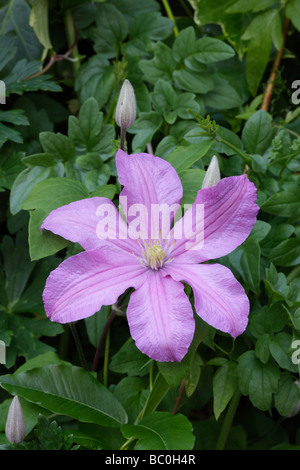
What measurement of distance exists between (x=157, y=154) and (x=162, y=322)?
389 millimetres

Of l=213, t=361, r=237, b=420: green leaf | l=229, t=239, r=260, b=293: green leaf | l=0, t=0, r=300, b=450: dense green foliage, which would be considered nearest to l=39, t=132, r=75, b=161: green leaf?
l=0, t=0, r=300, b=450: dense green foliage

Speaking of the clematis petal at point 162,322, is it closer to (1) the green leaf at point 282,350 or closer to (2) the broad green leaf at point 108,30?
(1) the green leaf at point 282,350

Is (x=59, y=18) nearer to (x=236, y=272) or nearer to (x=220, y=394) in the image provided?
(x=236, y=272)

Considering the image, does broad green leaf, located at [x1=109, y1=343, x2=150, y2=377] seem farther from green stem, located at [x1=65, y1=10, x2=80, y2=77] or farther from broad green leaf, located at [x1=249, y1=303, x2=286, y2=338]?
green stem, located at [x1=65, y1=10, x2=80, y2=77]

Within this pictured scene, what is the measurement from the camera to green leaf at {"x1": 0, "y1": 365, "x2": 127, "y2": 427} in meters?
0.85

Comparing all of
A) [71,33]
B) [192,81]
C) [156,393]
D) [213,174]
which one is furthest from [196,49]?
[156,393]

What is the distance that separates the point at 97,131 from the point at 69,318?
406 mm

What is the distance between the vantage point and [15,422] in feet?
2.61

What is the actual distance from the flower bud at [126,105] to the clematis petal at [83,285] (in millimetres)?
215

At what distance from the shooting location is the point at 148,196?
83 cm

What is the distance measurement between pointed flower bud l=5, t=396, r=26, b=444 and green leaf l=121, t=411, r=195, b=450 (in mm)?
147

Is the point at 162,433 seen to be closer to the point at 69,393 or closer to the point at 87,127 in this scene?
the point at 69,393

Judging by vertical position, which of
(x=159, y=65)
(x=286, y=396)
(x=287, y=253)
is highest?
(x=159, y=65)
